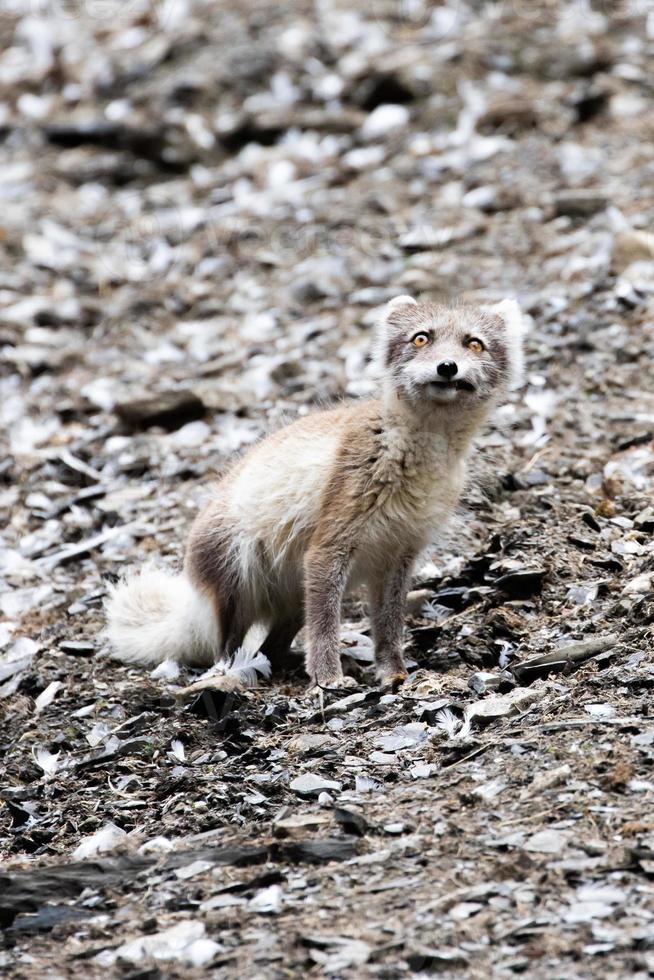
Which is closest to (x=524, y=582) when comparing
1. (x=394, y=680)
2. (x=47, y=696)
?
(x=394, y=680)

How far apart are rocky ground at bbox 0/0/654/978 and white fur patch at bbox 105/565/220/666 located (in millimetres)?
155

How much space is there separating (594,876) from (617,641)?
2.04 meters

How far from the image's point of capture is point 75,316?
12.4 metres

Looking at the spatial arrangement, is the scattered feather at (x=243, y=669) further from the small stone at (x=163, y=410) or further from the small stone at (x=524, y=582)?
the small stone at (x=163, y=410)

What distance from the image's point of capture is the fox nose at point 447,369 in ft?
20.6

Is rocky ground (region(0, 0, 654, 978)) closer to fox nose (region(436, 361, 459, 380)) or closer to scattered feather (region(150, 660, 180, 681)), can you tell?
scattered feather (region(150, 660, 180, 681))

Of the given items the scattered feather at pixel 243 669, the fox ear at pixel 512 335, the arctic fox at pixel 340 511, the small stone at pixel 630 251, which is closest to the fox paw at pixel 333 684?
the arctic fox at pixel 340 511

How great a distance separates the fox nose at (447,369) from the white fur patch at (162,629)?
5.89ft

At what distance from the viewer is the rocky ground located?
159 inches

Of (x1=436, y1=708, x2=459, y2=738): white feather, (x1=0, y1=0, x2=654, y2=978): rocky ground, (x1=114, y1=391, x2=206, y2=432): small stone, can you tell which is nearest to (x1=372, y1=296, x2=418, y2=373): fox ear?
(x1=0, y1=0, x2=654, y2=978): rocky ground

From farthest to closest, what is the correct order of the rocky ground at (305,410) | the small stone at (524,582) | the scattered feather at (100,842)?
the small stone at (524,582)
the scattered feather at (100,842)
the rocky ground at (305,410)

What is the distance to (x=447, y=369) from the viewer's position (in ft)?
20.6

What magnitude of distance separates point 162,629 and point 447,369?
2.11 metres

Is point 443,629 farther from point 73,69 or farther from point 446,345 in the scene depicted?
point 73,69
